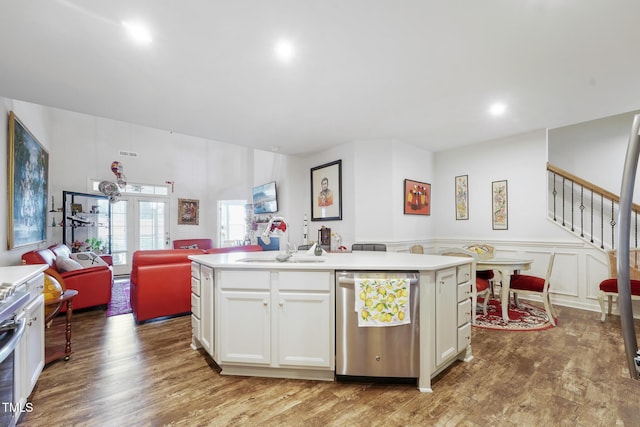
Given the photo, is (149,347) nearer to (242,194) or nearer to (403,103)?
(403,103)

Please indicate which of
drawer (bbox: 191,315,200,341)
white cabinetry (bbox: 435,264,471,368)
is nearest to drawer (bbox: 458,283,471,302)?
white cabinetry (bbox: 435,264,471,368)

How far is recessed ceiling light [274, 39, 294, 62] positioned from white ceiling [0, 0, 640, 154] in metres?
0.05

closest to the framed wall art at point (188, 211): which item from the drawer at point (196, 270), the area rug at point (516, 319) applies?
the drawer at point (196, 270)

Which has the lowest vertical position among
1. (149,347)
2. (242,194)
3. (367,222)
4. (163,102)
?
(149,347)

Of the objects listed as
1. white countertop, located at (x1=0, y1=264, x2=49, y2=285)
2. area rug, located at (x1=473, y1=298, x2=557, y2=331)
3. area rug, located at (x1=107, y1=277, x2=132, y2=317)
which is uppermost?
white countertop, located at (x1=0, y1=264, x2=49, y2=285)

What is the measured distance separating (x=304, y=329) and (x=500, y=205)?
408cm

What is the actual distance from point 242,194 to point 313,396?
6782mm

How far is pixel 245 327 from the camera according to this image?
7.72 feet

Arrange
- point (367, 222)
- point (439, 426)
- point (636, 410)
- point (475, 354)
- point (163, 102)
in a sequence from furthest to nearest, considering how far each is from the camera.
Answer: point (367, 222)
point (163, 102)
point (475, 354)
point (636, 410)
point (439, 426)

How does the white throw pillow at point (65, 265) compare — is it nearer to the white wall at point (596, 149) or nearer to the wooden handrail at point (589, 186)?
the wooden handrail at point (589, 186)

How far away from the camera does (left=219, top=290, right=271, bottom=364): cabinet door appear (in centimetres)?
232

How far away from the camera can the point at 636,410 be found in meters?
1.92

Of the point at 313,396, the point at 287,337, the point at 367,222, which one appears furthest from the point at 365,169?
the point at 313,396

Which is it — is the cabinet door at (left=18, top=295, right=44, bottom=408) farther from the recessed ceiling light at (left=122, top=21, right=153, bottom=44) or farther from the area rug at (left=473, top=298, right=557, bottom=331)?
the area rug at (left=473, top=298, right=557, bottom=331)
